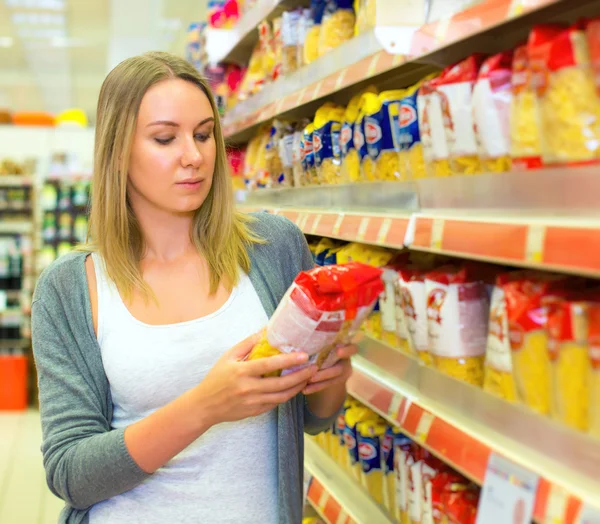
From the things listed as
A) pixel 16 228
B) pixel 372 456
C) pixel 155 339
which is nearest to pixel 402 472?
pixel 372 456

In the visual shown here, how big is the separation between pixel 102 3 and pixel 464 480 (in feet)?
23.9

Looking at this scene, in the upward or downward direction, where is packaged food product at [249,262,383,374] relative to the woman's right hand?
upward

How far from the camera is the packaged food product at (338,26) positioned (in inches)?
85.3

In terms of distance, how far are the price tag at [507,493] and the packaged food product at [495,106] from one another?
19.1 inches

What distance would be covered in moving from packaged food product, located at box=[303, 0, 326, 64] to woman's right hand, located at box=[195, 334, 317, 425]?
4.28ft

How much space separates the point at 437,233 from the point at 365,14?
77 centimetres

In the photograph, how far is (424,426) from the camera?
1.47 meters

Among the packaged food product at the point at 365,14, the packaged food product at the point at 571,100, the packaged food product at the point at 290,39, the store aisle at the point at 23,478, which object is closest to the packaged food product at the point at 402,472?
the packaged food product at the point at 571,100

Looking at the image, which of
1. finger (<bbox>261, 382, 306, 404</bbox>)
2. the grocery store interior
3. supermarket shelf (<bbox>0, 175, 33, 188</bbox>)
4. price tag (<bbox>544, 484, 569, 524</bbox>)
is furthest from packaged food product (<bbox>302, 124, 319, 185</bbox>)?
supermarket shelf (<bbox>0, 175, 33, 188</bbox>)

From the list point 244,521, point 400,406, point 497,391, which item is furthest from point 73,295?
point 497,391

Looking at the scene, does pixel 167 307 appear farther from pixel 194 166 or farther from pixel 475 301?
pixel 475 301

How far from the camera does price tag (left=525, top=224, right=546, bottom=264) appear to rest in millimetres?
1059

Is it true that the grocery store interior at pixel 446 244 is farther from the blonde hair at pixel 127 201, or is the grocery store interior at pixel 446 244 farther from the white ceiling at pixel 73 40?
the white ceiling at pixel 73 40

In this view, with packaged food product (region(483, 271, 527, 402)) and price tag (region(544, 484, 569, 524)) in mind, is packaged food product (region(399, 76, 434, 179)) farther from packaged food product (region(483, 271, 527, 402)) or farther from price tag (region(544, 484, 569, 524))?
price tag (region(544, 484, 569, 524))
